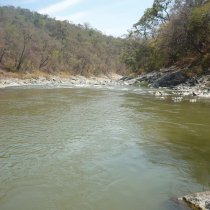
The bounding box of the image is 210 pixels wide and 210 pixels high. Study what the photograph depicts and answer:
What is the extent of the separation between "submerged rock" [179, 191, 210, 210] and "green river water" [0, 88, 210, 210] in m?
0.27

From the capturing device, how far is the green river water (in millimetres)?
7801

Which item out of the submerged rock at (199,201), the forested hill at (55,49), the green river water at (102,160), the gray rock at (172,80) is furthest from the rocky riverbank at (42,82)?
the submerged rock at (199,201)

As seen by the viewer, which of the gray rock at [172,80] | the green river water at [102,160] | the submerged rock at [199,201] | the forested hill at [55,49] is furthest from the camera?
the forested hill at [55,49]

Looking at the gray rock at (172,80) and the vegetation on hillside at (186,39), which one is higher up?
the vegetation on hillside at (186,39)

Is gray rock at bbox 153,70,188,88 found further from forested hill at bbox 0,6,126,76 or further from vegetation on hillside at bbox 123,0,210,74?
forested hill at bbox 0,6,126,76

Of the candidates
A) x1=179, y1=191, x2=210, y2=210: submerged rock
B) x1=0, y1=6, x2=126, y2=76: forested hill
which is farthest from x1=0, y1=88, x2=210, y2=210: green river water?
x1=0, y1=6, x2=126, y2=76: forested hill

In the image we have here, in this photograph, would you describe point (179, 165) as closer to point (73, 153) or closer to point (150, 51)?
point (73, 153)

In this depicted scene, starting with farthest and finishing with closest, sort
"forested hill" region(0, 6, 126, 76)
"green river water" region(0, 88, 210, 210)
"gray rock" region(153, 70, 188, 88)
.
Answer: "forested hill" region(0, 6, 126, 76), "gray rock" region(153, 70, 188, 88), "green river water" region(0, 88, 210, 210)

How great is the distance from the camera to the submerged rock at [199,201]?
6.63m

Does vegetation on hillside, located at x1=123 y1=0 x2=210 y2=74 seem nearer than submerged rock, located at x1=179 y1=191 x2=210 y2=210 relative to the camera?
No

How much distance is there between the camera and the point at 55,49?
85.4 metres

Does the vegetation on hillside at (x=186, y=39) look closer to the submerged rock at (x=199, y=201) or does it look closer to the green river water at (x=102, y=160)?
the green river water at (x=102, y=160)

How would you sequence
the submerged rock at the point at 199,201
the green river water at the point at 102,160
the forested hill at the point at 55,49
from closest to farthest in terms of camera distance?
the submerged rock at the point at 199,201
the green river water at the point at 102,160
the forested hill at the point at 55,49

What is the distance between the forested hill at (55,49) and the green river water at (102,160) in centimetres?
5188
